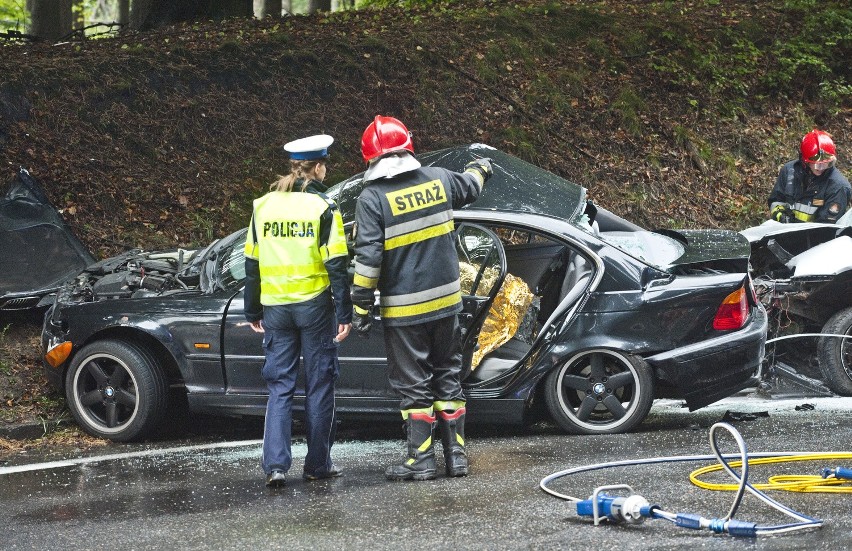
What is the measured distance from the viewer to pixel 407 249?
6.32 meters

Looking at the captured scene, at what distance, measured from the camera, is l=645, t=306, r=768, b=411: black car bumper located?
283 inches

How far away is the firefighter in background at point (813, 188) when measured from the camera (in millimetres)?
10109

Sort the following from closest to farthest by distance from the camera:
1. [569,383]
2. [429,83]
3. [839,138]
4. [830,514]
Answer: [830,514], [569,383], [429,83], [839,138]

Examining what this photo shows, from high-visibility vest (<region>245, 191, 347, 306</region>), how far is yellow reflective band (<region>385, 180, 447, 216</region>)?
1.00 ft

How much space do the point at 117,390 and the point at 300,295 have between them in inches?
78.7

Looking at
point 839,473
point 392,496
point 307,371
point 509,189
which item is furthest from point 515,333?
point 839,473

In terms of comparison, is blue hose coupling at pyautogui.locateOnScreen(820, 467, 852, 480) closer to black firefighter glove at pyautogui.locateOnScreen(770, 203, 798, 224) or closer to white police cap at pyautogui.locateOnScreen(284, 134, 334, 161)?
white police cap at pyautogui.locateOnScreen(284, 134, 334, 161)

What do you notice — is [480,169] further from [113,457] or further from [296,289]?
[113,457]

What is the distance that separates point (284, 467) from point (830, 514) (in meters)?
2.76

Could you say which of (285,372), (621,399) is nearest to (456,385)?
(285,372)

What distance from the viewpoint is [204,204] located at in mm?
11898

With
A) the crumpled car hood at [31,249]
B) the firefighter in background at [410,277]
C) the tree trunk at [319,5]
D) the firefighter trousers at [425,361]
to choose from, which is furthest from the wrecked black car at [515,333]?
the tree trunk at [319,5]

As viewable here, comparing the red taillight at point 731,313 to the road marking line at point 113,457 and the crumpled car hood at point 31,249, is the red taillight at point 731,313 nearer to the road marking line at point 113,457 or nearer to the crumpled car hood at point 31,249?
the road marking line at point 113,457

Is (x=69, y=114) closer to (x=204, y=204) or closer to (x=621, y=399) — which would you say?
(x=204, y=204)
